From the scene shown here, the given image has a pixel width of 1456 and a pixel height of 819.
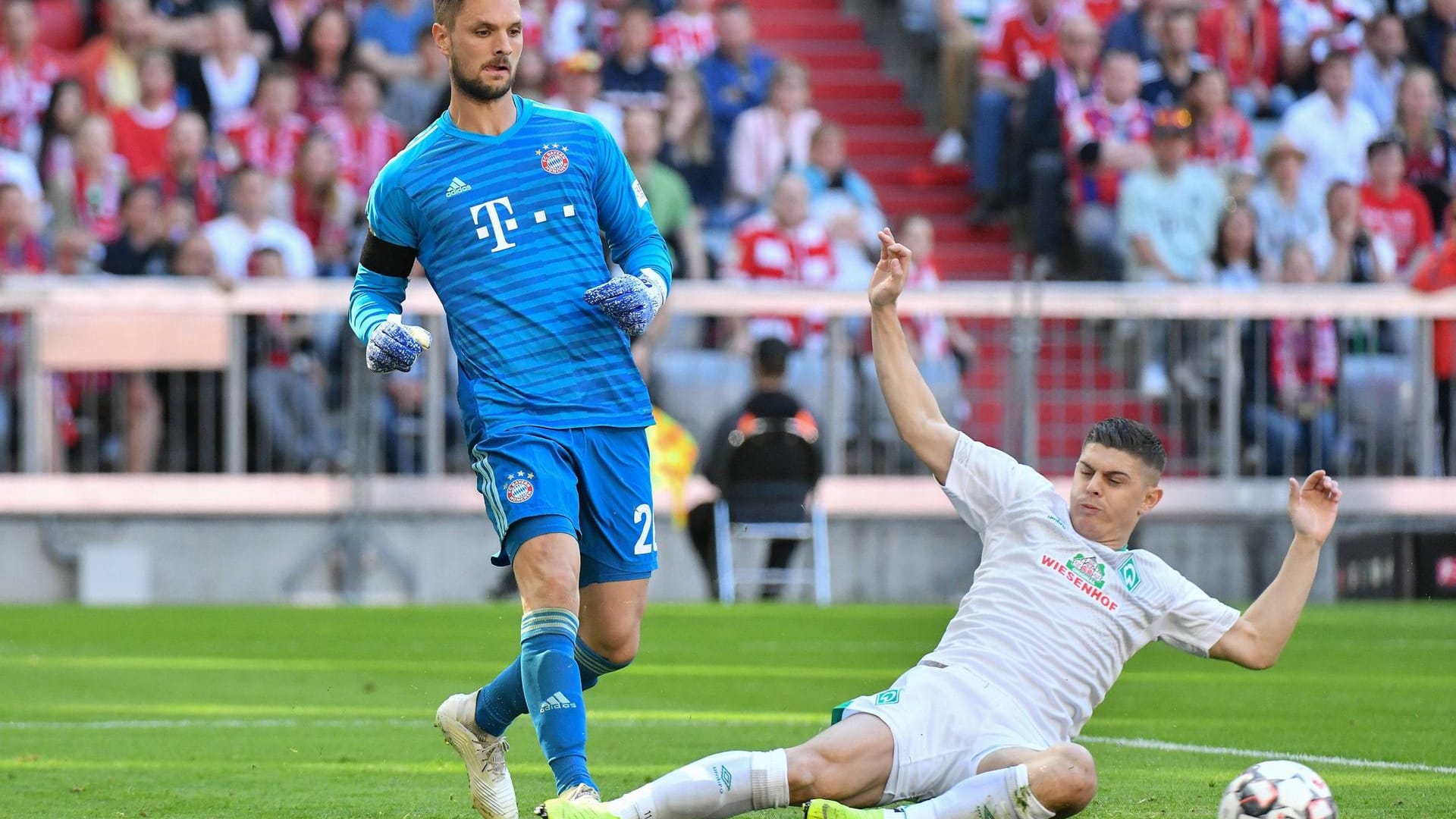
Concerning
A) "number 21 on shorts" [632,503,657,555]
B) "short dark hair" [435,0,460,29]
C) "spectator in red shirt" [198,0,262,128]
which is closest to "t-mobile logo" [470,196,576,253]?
"short dark hair" [435,0,460,29]

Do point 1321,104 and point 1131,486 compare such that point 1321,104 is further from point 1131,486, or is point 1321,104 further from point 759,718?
point 1131,486

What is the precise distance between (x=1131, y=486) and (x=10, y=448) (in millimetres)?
11049

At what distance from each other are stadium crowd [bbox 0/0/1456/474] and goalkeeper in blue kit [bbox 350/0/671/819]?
916 cm

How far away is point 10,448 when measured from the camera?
15.3 m

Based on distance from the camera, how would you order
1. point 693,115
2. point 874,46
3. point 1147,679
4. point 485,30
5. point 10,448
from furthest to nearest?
point 874,46 → point 693,115 → point 10,448 → point 1147,679 → point 485,30

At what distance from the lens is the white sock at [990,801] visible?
5363mm

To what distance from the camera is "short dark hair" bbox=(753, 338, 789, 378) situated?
1492cm

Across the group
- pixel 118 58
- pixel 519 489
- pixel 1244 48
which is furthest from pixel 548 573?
pixel 1244 48

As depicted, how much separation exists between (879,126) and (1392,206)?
5.88 m

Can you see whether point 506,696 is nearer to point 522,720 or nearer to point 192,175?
point 522,720

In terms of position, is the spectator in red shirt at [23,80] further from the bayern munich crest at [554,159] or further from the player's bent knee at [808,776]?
the player's bent knee at [808,776]

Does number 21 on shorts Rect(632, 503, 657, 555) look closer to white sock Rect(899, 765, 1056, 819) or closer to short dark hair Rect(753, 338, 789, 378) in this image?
white sock Rect(899, 765, 1056, 819)

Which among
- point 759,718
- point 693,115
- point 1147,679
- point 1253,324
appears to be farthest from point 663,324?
point 759,718

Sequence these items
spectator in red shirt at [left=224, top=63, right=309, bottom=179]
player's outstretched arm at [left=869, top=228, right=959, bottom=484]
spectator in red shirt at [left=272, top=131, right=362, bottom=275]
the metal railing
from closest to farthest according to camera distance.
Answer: player's outstretched arm at [left=869, top=228, right=959, bottom=484]
the metal railing
spectator in red shirt at [left=272, top=131, right=362, bottom=275]
spectator in red shirt at [left=224, top=63, right=309, bottom=179]
